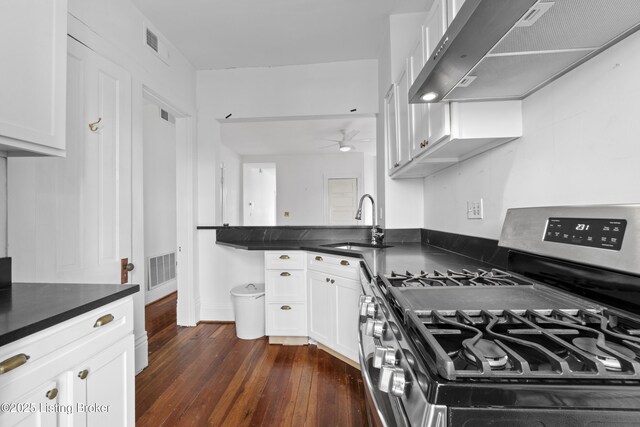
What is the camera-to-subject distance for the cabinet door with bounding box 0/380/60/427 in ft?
2.39

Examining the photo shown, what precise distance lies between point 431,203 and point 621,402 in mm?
2041

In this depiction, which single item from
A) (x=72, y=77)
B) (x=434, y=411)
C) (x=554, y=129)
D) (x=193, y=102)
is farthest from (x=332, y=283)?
(x=193, y=102)

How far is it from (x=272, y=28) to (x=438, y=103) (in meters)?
1.79

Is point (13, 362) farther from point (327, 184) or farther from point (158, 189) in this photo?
point (327, 184)

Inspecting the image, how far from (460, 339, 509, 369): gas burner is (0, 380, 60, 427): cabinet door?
1.07 meters

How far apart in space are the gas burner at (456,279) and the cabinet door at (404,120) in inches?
35.4

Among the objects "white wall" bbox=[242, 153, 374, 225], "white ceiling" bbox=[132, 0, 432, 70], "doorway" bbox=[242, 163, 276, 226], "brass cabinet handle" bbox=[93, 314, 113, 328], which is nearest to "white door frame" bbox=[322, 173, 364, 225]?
"white wall" bbox=[242, 153, 374, 225]

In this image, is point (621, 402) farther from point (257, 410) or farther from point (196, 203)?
point (196, 203)

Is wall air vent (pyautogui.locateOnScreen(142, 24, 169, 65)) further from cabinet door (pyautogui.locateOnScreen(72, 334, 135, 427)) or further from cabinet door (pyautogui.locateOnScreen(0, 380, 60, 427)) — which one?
cabinet door (pyautogui.locateOnScreen(0, 380, 60, 427))

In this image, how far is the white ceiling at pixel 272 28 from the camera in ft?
7.18

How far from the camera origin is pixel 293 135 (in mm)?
4957

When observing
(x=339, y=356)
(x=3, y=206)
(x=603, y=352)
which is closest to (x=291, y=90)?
(x=3, y=206)

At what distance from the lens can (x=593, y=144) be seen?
0.95 meters

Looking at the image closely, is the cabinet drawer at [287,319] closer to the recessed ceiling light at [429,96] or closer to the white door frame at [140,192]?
the white door frame at [140,192]
